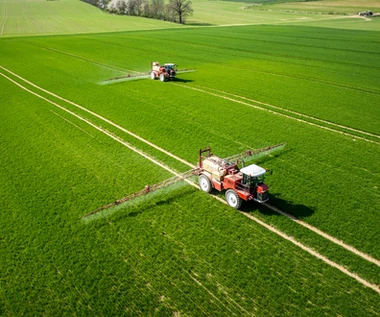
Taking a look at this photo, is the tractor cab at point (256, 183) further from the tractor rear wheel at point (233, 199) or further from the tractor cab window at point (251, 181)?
the tractor rear wheel at point (233, 199)

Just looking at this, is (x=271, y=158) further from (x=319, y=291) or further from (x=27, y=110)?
(x=27, y=110)

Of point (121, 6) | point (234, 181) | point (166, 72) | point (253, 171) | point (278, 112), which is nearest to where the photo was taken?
point (253, 171)

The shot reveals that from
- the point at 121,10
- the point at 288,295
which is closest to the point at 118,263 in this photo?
the point at 288,295

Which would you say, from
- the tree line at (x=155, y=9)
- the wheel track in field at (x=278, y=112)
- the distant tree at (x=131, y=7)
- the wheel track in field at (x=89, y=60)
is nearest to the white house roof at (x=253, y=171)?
the wheel track in field at (x=278, y=112)

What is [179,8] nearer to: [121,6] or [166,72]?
[121,6]

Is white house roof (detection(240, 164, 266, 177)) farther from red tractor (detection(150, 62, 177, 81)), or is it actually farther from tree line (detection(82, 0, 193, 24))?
tree line (detection(82, 0, 193, 24))

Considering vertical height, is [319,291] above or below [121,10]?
below

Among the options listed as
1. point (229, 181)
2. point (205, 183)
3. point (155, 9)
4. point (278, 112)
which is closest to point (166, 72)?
point (278, 112)
